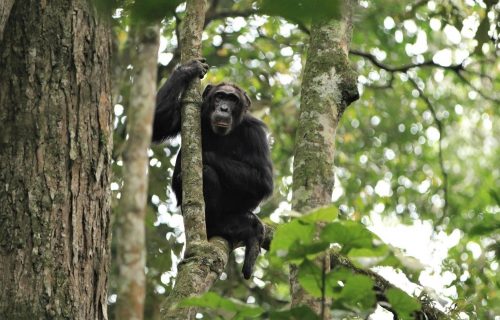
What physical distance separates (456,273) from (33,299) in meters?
3.33

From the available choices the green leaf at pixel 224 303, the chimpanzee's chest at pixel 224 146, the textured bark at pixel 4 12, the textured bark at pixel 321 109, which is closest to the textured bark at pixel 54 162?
the textured bark at pixel 4 12

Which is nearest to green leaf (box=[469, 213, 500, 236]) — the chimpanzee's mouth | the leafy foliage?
the leafy foliage

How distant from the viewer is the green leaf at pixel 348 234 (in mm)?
2254

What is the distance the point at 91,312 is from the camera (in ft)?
13.7

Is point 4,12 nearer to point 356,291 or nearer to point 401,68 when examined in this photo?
point 356,291

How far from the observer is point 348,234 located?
228 cm

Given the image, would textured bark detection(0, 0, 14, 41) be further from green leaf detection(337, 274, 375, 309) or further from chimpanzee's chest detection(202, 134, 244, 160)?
green leaf detection(337, 274, 375, 309)

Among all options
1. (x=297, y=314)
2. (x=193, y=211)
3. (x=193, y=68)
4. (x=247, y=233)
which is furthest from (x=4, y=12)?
(x=297, y=314)

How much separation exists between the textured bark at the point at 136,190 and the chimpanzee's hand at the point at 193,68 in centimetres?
263

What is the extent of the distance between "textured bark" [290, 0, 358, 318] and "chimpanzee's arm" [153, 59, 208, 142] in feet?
2.76

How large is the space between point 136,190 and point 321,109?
2381mm

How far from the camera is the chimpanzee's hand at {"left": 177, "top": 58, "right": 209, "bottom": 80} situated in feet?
17.0

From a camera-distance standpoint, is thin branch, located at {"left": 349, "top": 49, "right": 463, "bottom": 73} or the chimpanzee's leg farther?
thin branch, located at {"left": 349, "top": 49, "right": 463, "bottom": 73}

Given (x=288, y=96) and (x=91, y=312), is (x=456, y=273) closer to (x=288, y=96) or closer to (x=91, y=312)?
(x=91, y=312)
